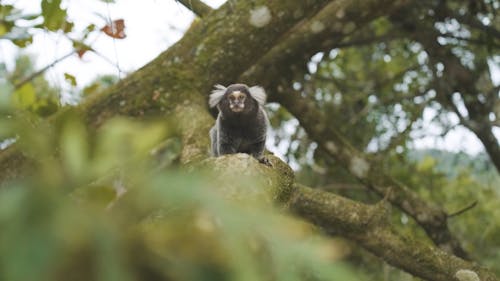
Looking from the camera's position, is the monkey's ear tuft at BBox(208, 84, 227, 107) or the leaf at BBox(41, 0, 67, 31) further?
the monkey's ear tuft at BBox(208, 84, 227, 107)

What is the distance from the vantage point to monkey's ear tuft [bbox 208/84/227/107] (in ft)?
14.3

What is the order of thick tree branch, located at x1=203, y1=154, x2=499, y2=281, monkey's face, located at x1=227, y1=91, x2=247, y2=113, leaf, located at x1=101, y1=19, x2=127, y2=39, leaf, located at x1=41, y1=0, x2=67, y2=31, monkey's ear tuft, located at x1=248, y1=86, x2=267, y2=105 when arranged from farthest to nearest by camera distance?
1. monkey's ear tuft, located at x1=248, y1=86, x2=267, y2=105
2. monkey's face, located at x1=227, y1=91, x2=247, y2=113
3. thick tree branch, located at x1=203, y1=154, x2=499, y2=281
4. leaf, located at x1=101, y1=19, x2=127, y2=39
5. leaf, located at x1=41, y1=0, x2=67, y2=31

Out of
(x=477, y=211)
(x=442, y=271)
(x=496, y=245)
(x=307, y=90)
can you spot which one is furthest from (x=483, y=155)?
(x=442, y=271)

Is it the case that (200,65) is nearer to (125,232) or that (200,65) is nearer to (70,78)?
(70,78)

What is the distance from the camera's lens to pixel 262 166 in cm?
232

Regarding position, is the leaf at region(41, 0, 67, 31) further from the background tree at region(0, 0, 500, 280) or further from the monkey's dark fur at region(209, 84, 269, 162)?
the monkey's dark fur at region(209, 84, 269, 162)

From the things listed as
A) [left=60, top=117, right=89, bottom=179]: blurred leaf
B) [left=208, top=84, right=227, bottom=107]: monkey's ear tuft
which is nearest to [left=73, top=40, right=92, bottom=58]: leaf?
[left=208, top=84, right=227, bottom=107]: monkey's ear tuft

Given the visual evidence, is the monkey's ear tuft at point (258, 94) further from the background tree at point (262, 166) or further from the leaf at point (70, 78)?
the leaf at point (70, 78)

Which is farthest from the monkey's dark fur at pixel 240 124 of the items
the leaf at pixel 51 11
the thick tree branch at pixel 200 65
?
the leaf at pixel 51 11

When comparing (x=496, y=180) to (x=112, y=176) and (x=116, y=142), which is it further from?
(x=116, y=142)

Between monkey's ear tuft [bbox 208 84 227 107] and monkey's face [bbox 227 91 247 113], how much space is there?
0.08m

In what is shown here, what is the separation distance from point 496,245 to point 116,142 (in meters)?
7.89

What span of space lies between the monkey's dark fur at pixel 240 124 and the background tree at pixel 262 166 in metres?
0.15

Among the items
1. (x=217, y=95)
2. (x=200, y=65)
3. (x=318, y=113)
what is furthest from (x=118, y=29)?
(x=318, y=113)
